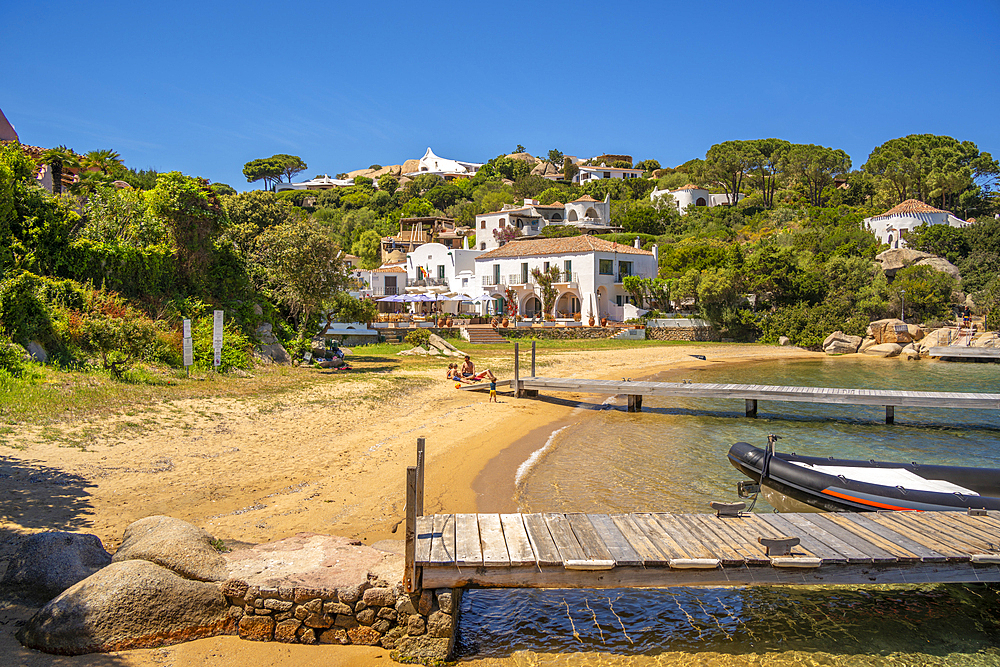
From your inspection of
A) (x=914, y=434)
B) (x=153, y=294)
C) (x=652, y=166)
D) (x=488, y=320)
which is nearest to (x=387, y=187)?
(x=652, y=166)

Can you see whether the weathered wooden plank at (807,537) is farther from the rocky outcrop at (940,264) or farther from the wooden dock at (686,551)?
the rocky outcrop at (940,264)

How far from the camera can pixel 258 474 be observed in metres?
10.0

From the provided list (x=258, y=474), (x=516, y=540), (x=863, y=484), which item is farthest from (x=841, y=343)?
(x=516, y=540)

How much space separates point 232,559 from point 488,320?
117ft

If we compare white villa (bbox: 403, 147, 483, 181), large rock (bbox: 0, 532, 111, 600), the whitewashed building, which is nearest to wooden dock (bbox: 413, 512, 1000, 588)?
large rock (bbox: 0, 532, 111, 600)

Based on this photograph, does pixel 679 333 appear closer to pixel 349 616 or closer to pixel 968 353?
pixel 968 353

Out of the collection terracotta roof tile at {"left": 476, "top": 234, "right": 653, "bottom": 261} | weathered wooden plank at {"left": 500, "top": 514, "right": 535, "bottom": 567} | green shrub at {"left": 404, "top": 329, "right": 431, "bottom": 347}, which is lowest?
weathered wooden plank at {"left": 500, "top": 514, "right": 535, "bottom": 567}

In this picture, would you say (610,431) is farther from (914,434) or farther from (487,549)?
(487,549)

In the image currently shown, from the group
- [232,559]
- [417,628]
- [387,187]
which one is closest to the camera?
[417,628]

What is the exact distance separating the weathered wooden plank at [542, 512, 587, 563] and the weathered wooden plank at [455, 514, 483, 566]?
0.84 m

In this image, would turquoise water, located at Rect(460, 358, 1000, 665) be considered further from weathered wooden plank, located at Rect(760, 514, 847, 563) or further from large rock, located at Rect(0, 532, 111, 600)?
large rock, located at Rect(0, 532, 111, 600)

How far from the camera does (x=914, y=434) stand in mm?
17766

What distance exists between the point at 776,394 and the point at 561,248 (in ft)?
103

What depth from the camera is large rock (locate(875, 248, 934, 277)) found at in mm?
48344
